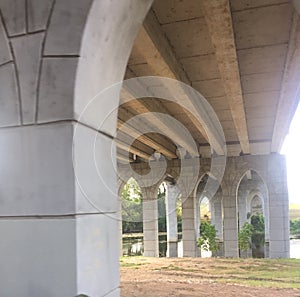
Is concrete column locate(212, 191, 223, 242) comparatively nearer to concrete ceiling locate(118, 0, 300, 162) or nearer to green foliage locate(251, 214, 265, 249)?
green foliage locate(251, 214, 265, 249)

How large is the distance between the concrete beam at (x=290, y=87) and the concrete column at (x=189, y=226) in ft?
15.1

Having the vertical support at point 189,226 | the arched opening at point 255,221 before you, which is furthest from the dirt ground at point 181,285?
the arched opening at point 255,221

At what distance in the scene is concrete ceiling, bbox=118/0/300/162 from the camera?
3500 millimetres

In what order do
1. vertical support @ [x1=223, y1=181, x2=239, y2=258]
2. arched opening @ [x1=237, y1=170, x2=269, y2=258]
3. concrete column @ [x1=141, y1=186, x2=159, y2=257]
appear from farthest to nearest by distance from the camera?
1. arched opening @ [x1=237, y1=170, x2=269, y2=258]
2. concrete column @ [x1=141, y1=186, x2=159, y2=257]
3. vertical support @ [x1=223, y1=181, x2=239, y2=258]

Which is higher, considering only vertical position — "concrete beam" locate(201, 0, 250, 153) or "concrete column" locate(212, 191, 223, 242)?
"concrete beam" locate(201, 0, 250, 153)

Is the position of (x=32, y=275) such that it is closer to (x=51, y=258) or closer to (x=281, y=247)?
(x=51, y=258)

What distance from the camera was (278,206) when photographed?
469 inches

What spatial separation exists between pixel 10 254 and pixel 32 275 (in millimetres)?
130

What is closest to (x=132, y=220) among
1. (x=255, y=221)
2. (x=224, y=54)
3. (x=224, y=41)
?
(x=255, y=221)

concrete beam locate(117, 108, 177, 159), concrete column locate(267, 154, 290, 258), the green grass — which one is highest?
concrete beam locate(117, 108, 177, 159)

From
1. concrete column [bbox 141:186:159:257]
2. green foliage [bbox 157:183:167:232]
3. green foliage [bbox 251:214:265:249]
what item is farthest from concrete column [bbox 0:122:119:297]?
green foliage [bbox 251:214:265:249]

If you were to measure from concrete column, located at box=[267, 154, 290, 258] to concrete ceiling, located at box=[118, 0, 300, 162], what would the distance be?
4.45 m

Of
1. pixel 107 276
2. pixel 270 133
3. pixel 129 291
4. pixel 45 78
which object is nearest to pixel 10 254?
pixel 107 276

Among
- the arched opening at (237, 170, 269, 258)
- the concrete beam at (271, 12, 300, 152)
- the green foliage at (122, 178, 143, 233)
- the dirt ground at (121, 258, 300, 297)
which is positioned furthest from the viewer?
the arched opening at (237, 170, 269, 258)
